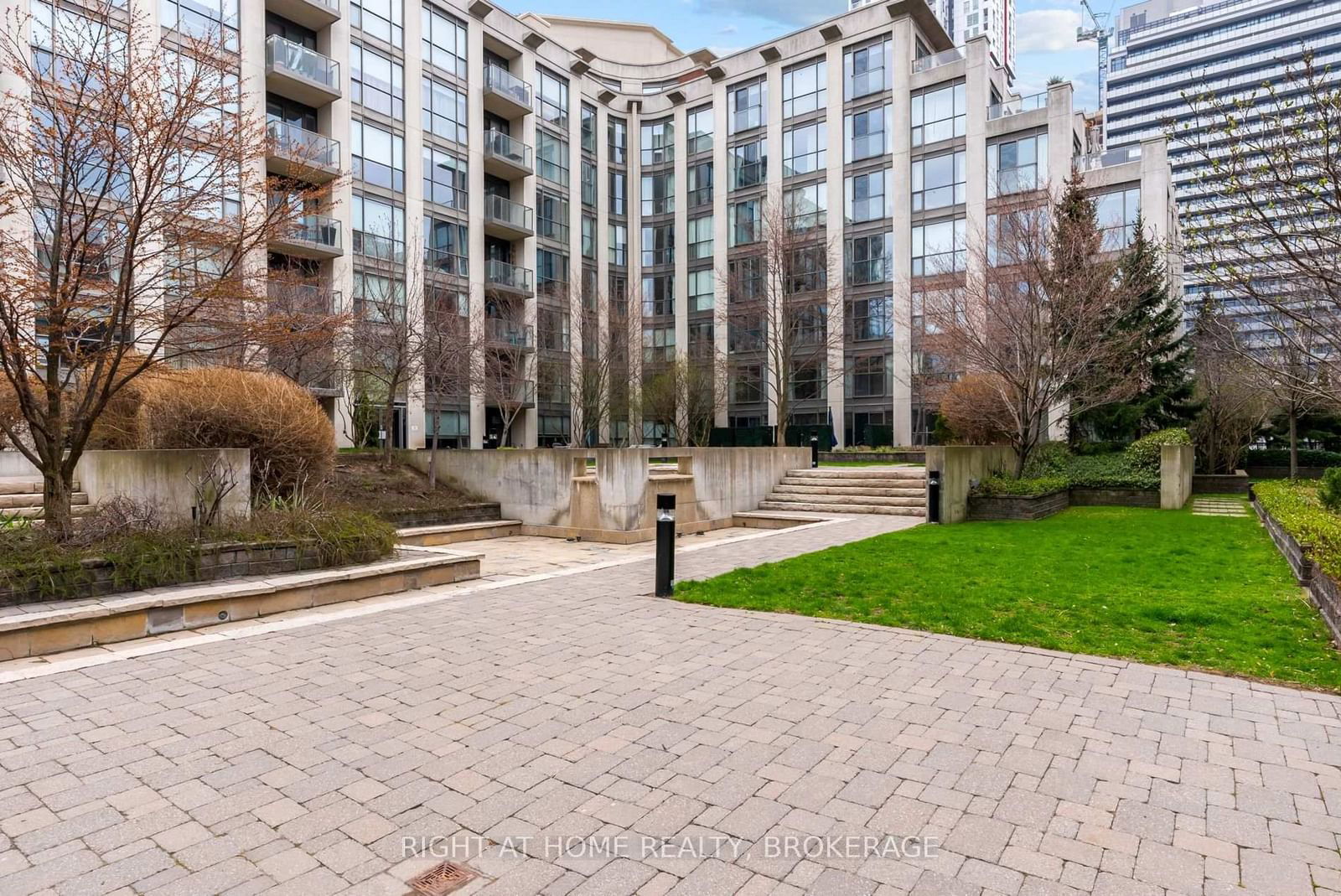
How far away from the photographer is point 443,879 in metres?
2.89

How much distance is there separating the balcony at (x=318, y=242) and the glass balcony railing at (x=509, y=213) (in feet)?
29.2

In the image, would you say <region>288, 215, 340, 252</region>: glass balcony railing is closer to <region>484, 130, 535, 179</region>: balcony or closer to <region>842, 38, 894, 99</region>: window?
<region>484, 130, 535, 179</region>: balcony

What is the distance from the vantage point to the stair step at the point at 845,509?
16.3 meters

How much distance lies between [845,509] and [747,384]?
87.0ft

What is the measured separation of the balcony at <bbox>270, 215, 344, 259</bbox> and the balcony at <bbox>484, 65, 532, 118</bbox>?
1258 centimetres

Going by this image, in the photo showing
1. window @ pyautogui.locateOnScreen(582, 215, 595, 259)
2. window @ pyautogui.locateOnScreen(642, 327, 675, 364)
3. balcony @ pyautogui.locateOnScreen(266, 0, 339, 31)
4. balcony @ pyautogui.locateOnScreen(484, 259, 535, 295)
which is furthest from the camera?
window @ pyautogui.locateOnScreen(582, 215, 595, 259)

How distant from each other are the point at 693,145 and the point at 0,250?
42864 mm

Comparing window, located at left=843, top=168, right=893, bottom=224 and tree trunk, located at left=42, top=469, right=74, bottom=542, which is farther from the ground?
window, located at left=843, top=168, right=893, bottom=224

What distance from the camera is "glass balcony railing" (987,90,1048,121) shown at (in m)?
34.7

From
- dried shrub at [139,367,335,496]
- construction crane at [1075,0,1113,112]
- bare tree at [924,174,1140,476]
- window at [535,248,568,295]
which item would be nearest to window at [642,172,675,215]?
window at [535,248,568,295]

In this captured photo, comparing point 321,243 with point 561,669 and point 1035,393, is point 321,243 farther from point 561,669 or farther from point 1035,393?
point 561,669

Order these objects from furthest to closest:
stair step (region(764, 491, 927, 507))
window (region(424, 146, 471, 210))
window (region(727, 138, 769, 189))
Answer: window (region(727, 138, 769, 189)), window (region(424, 146, 471, 210)), stair step (region(764, 491, 927, 507))

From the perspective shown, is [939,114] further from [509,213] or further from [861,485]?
[861,485]

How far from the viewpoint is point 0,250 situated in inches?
305
